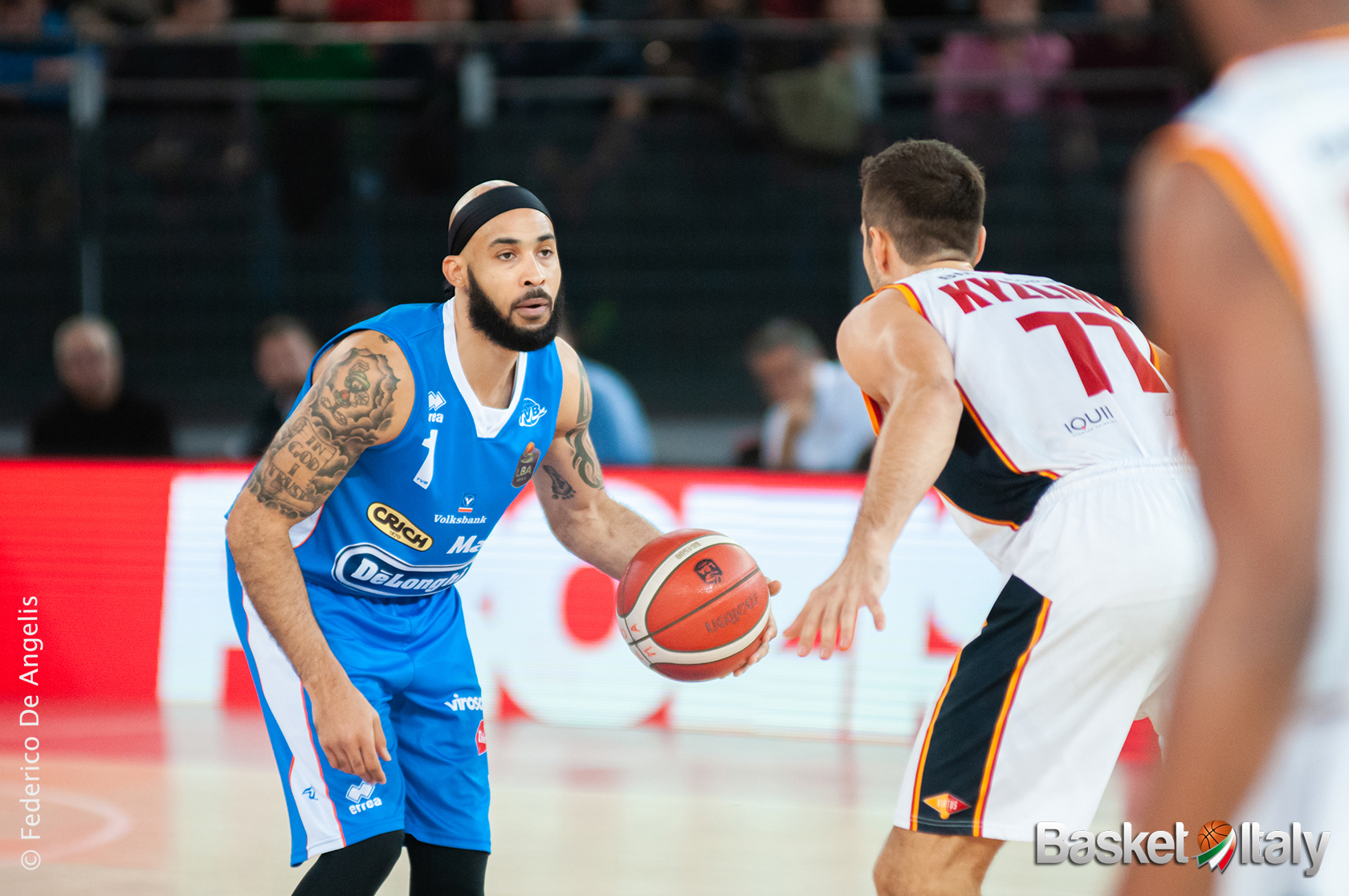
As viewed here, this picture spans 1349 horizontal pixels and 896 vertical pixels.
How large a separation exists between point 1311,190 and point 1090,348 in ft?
7.23

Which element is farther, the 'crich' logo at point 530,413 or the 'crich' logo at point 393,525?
the 'crich' logo at point 530,413

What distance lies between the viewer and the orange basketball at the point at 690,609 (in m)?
3.66

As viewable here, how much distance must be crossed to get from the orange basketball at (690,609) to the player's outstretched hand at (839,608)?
99 cm

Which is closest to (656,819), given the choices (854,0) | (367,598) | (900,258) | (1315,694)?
(367,598)

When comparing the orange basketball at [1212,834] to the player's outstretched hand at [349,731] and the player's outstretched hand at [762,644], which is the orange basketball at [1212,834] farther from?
the player's outstretched hand at [762,644]

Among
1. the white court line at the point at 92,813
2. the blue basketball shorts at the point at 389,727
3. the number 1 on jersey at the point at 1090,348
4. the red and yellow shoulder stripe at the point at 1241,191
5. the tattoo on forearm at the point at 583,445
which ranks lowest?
the white court line at the point at 92,813

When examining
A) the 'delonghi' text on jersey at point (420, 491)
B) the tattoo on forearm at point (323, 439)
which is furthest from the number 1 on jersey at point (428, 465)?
the tattoo on forearm at point (323, 439)

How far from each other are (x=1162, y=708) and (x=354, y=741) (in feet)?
5.83

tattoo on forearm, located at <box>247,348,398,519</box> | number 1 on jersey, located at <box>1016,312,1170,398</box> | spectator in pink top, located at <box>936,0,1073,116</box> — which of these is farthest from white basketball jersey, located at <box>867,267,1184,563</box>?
spectator in pink top, located at <box>936,0,1073,116</box>

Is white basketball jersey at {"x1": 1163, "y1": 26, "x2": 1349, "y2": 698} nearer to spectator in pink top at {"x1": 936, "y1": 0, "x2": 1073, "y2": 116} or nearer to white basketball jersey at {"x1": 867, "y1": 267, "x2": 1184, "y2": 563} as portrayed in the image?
white basketball jersey at {"x1": 867, "y1": 267, "x2": 1184, "y2": 563}

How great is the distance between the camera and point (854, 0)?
30.0 ft

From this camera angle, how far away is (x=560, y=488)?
3.96 metres

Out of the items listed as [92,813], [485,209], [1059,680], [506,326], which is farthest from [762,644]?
[92,813]

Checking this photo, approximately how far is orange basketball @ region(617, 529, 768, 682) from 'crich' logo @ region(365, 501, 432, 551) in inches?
21.8
